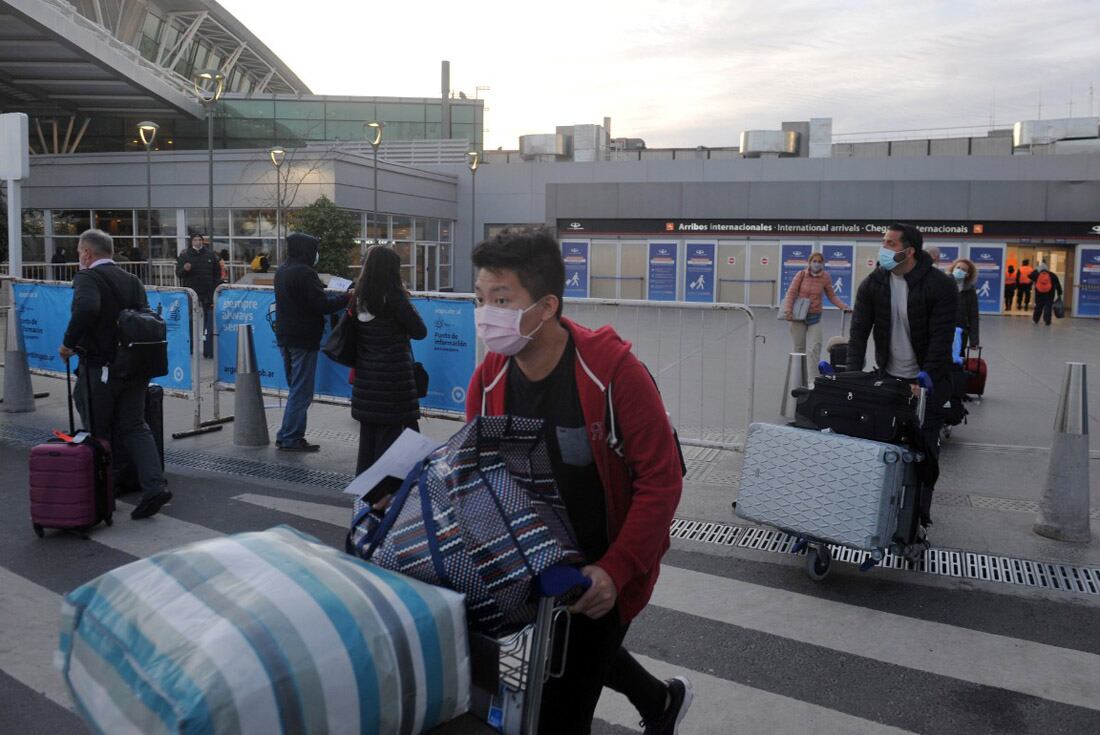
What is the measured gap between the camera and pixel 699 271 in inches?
1421

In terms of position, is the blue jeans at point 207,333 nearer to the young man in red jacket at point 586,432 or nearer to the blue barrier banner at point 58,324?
the blue barrier banner at point 58,324

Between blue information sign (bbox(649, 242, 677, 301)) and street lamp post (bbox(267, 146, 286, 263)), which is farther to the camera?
blue information sign (bbox(649, 242, 677, 301))

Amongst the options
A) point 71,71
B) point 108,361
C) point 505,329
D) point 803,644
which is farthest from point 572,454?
point 71,71

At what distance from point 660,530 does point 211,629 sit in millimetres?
1177

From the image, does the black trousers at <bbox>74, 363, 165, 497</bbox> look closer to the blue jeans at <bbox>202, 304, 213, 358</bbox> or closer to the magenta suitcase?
the magenta suitcase

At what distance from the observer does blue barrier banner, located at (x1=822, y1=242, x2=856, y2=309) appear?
3431cm

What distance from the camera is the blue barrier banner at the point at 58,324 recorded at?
9672mm

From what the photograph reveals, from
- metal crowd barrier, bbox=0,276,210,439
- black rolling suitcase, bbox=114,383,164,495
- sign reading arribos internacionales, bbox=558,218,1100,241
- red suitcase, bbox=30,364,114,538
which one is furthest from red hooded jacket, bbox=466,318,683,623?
sign reading arribos internacionales, bbox=558,218,1100,241

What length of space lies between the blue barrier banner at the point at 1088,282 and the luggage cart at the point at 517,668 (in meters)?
34.8

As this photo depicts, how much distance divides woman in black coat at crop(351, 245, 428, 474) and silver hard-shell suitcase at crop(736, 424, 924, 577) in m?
2.59

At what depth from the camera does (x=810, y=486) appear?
5.38 meters

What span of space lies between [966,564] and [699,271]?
30.9 meters

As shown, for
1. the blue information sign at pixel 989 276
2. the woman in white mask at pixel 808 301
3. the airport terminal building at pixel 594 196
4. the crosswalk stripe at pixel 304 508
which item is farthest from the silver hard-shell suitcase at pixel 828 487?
the blue information sign at pixel 989 276

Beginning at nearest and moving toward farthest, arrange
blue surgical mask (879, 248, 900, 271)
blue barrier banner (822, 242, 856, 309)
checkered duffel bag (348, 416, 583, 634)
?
checkered duffel bag (348, 416, 583, 634) < blue surgical mask (879, 248, 900, 271) < blue barrier banner (822, 242, 856, 309)
